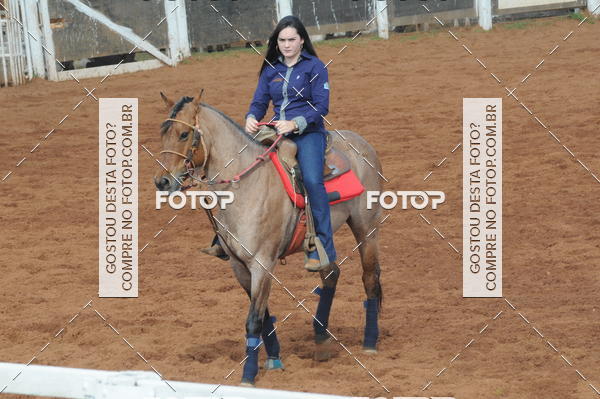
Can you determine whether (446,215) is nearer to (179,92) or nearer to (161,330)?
(161,330)

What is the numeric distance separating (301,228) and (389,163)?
6.16 m

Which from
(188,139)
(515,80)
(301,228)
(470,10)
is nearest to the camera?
(188,139)

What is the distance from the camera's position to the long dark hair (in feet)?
23.8

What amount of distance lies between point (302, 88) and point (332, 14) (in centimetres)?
1240

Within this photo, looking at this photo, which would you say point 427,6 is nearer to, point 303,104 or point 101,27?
point 101,27

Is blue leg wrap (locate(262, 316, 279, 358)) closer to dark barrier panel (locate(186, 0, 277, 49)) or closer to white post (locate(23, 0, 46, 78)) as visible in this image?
white post (locate(23, 0, 46, 78))

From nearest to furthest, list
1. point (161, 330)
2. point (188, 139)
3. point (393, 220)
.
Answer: point (188, 139) < point (161, 330) < point (393, 220)

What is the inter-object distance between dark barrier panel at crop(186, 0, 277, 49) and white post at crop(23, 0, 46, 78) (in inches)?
110

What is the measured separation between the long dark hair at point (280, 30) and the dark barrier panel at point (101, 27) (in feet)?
38.3

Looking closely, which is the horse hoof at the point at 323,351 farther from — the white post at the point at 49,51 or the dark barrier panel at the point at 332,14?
the dark barrier panel at the point at 332,14

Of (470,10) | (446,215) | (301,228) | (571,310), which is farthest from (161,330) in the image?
(470,10)

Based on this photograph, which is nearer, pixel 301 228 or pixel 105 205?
pixel 301 228

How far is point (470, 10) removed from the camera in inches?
771

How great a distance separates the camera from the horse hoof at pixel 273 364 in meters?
7.30
